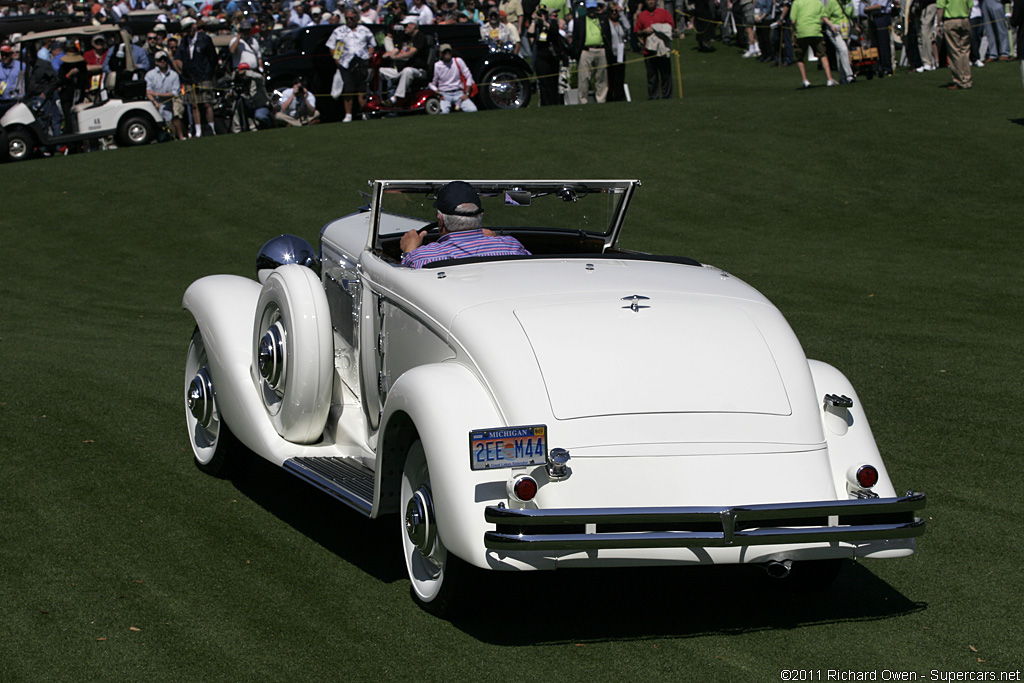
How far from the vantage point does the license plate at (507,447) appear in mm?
3855

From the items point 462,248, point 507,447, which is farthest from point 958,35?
point 507,447

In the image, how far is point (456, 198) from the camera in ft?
18.4

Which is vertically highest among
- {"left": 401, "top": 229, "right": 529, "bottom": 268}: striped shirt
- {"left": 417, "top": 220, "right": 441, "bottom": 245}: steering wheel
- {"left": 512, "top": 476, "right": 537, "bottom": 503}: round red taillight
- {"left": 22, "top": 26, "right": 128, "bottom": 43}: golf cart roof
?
{"left": 22, "top": 26, "right": 128, "bottom": 43}: golf cart roof

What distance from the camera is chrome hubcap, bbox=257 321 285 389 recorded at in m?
5.51

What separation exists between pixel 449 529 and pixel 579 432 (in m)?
0.57

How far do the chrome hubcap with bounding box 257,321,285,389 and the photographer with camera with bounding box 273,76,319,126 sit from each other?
17151mm

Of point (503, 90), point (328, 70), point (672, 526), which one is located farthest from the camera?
point (328, 70)

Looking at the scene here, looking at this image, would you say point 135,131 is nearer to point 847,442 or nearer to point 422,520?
point 422,520

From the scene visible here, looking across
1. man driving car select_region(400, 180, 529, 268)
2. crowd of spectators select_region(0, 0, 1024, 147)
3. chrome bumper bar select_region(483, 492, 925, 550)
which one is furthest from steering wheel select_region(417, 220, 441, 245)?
crowd of spectators select_region(0, 0, 1024, 147)

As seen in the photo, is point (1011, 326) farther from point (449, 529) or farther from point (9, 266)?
point (9, 266)

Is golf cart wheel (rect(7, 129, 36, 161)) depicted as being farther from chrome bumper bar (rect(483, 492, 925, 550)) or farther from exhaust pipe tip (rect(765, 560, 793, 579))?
exhaust pipe tip (rect(765, 560, 793, 579))

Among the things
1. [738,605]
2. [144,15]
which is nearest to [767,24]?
[144,15]

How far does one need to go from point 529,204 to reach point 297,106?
673 inches

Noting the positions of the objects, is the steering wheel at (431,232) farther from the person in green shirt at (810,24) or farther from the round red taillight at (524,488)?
the person in green shirt at (810,24)
